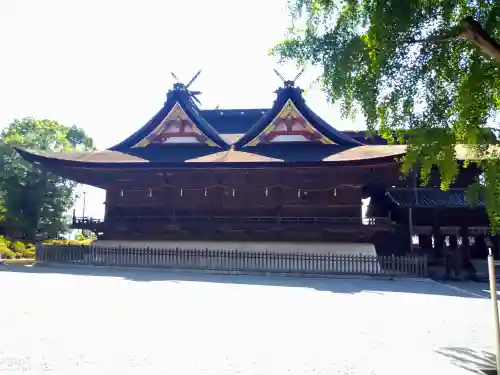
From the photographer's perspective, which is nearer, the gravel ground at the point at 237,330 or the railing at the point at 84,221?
the gravel ground at the point at 237,330

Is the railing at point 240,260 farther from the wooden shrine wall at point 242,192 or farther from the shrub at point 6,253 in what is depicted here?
the shrub at point 6,253

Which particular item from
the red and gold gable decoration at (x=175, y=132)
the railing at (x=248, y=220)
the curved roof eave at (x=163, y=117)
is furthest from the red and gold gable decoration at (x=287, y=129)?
the railing at (x=248, y=220)

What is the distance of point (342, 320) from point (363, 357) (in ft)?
7.73

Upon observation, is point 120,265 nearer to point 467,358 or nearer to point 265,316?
point 265,316

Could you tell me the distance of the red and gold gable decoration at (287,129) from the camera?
71.3 feet

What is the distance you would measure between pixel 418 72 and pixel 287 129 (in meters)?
15.1

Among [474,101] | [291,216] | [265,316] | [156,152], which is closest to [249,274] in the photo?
[291,216]

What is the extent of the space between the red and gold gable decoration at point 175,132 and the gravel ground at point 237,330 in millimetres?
12759

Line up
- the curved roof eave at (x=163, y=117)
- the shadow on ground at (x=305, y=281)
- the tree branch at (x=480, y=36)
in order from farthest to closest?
the curved roof eave at (x=163, y=117) < the shadow on ground at (x=305, y=281) < the tree branch at (x=480, y=36)

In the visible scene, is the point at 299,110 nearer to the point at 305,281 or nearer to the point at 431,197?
the point at 431,197

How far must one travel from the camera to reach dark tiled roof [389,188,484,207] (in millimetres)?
18062

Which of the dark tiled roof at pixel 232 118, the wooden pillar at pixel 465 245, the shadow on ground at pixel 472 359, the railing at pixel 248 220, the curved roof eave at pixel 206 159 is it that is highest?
the dark tiled roof at pixel 232 118

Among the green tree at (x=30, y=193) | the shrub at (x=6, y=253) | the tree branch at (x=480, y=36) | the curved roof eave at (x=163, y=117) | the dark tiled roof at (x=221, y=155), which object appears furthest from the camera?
the green tree at (x=30, y=193)

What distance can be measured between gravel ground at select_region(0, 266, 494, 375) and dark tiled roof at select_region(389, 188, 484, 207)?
6964 mm
